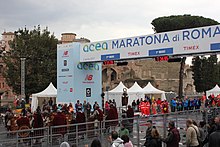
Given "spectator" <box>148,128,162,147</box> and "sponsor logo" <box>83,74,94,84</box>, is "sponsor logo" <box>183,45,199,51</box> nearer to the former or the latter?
"sponsor logo" <box>83,74,94,84</box>

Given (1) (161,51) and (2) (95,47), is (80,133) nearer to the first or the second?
(1) (161,51)

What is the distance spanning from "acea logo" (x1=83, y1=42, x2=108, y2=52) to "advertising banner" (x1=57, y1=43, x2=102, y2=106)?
770 mm

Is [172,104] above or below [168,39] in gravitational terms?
below

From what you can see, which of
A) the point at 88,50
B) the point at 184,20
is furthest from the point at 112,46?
the point at 184,20

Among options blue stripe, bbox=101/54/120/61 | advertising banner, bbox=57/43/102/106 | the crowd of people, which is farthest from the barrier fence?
advertising banner, bbox=57/43/102/106

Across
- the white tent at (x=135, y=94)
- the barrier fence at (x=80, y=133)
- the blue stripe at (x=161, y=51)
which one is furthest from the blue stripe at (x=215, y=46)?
the white tent at (x=135, y=94)

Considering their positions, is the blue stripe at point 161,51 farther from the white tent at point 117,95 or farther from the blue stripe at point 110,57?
the white tent at point 117,95

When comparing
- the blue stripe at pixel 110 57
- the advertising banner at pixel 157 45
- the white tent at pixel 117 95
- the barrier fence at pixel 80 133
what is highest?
the advertising banner at pixel 157 45

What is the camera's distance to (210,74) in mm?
59500

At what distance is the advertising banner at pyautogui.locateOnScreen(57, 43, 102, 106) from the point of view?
84.1ft

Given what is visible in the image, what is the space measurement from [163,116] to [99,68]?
14.5 metres

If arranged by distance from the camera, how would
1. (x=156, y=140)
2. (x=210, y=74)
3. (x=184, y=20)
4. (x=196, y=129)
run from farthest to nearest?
(x=210, y=74) → (x=184, y=20) → (x=196, y=129) → (x=156, y=140)

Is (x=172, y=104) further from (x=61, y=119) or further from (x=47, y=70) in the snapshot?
(x=47, y=70)

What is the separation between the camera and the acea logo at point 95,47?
23.9 meters
